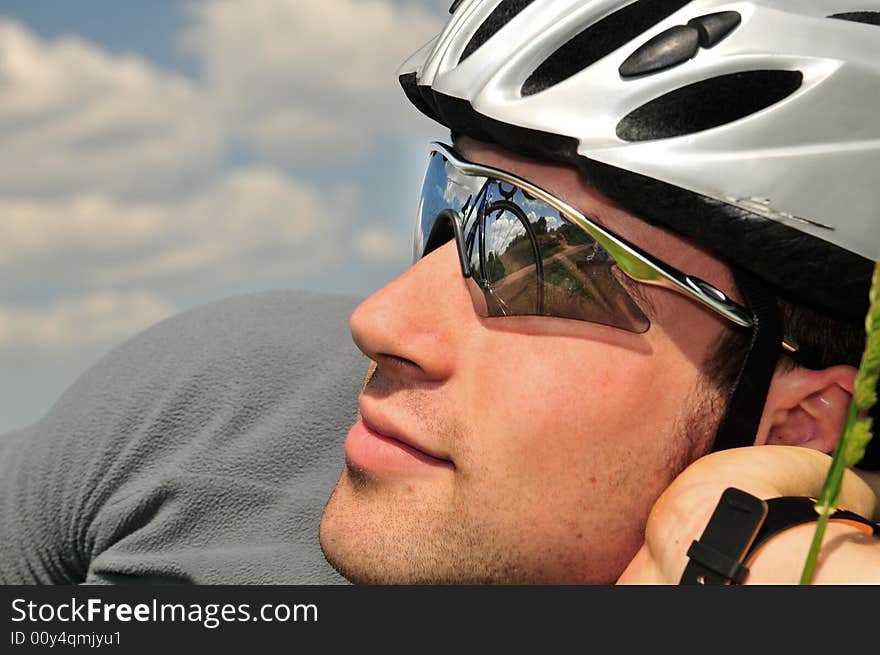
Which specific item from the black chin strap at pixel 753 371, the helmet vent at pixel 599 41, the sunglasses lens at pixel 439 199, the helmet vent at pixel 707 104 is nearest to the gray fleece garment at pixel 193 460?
the sunglasses lens at pixel 439 199

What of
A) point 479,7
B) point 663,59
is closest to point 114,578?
point 479,7

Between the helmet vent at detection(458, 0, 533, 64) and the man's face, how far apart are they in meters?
0.30

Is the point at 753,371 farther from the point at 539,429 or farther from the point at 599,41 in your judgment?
the point at 599,41

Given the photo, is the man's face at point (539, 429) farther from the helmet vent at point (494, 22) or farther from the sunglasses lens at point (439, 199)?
the helmet vent at point (494, 22)

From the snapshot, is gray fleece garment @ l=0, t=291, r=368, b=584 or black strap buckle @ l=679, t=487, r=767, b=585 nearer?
black strap buckle @ l=679, t=487, r=767, b=585

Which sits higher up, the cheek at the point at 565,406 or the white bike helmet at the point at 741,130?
the white bike helmet at the point at 741,130

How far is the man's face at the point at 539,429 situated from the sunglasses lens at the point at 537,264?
3cm

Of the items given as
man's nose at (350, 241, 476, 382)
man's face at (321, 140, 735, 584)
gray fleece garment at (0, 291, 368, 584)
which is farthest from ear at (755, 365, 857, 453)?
gray fleece garment at (0, 291, 368, 584)

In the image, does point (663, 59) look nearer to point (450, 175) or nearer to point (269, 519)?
point (450, 175)

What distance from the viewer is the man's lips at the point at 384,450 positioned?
2117mm

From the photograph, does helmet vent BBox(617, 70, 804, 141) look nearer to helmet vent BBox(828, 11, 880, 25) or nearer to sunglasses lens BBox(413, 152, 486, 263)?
helmet vent BBox(828, 11, 880, 25)

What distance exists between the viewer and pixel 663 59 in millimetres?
1970

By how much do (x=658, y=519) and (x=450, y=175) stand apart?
97 cm

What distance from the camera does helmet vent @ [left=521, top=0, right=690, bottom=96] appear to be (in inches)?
81.4
